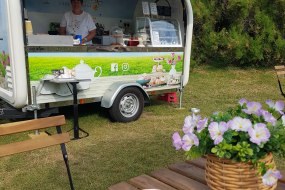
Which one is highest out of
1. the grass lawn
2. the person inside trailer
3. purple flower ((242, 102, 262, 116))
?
the person inside trailer

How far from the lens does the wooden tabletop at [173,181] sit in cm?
185

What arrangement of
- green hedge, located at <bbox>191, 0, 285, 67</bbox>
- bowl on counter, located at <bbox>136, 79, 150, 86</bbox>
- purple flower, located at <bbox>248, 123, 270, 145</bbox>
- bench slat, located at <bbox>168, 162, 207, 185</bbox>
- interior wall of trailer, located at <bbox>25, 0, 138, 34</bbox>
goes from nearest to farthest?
purple flower, located at <bbox>248, 123, 270, 145</bbox> → bench slat, located at <bbox>168, 162, 207, 185</bbox> → bowl on counter, located at <bbox>136, 79, 150, 86</bbox> → interior wall of trailer, located at <bbox>25, 0, 138, 34</bbox> → green hedge, located at <bbox>191, 0, 285, 67</bbox>

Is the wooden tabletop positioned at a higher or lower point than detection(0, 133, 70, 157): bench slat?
lower

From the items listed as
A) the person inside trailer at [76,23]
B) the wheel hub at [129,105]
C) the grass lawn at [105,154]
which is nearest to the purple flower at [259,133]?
the grass lawn at [105,154]

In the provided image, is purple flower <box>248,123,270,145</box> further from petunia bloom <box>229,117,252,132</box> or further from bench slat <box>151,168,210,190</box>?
bench slat <box>151,168,210,190</box>

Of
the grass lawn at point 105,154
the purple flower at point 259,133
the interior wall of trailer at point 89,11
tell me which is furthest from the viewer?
the interior wall of trailer at point 89,11

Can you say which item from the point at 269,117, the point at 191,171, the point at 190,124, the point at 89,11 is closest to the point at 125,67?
the point at 89,11

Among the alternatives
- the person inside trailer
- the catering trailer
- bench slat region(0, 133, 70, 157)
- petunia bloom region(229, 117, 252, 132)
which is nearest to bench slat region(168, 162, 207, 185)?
petunia bloom region(229, 117, 252, 132)

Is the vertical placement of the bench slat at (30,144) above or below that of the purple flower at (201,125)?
below

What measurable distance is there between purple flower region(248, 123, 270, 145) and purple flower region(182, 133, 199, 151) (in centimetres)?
25

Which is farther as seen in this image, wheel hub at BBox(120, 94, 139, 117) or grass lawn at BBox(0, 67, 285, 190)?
wheel hub at BBox(120, 94, 139, 117)

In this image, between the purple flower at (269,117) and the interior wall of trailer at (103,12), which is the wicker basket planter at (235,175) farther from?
the interior wall of trailer at (103,12)

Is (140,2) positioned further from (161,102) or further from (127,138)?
(127,138)

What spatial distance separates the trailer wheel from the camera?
520cm
